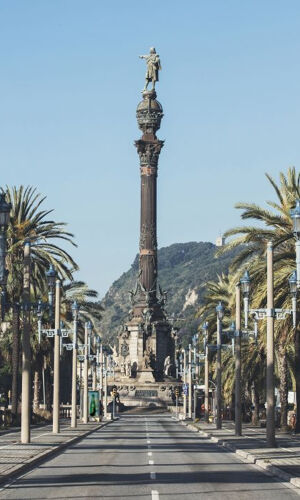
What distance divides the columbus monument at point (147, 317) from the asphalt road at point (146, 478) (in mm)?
101498

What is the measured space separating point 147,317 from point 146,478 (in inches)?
4605

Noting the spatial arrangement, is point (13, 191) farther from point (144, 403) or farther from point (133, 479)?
point (144, 403)

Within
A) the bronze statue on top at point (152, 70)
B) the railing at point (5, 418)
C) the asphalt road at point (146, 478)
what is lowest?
the asphalt road at point (146, 478)

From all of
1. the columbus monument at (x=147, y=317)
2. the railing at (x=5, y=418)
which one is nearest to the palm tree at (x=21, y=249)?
the railing at (x=5, y=418)

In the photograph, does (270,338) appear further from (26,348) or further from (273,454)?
(26,348)

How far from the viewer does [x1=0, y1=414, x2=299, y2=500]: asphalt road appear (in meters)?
23.1

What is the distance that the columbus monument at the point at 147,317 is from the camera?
471ft

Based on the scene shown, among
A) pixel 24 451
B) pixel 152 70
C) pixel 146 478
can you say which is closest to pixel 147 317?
pixel 152 70

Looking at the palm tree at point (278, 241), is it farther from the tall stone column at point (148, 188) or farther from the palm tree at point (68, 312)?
the tall stone column at point (148, 188)

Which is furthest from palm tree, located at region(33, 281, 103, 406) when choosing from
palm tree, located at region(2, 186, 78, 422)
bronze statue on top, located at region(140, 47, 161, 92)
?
bronze statue on top, located at region(140, 47, 161, 92)

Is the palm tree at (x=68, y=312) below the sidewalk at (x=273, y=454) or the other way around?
the other way around

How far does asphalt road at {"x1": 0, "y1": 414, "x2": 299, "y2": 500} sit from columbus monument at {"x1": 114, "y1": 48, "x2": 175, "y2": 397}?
10150cm

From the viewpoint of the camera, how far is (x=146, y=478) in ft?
90.5

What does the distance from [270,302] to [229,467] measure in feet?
35.5
